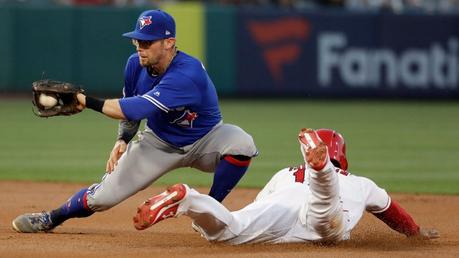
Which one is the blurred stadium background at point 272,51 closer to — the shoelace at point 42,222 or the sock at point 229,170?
the sock at point 229,170

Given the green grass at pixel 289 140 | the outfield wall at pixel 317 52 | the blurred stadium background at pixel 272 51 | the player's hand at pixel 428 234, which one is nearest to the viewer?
the player's hand at pixel 428 234

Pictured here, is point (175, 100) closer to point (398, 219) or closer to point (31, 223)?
point (31, 223)

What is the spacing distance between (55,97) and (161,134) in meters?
0.85

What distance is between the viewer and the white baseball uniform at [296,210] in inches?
221

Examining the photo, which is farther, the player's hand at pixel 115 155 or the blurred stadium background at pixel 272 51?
the blurred stadium background at pixel 272 51

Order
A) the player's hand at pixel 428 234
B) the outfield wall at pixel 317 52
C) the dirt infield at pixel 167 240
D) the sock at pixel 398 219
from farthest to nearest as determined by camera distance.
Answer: the outfield wall at pixel 317 52
the player's hand at pixel 428 234
the sock at pixel 398 219
the dirt infield at pixel 167 240

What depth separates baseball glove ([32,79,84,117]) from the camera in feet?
19.3

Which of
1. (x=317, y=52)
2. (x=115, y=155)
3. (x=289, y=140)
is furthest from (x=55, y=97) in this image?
(x=317, y=52)

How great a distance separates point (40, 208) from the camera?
7883 millimetres

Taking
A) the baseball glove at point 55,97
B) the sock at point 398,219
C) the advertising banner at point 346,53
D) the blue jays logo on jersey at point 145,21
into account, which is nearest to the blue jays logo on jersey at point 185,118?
the blue jays logo on jersey at point 145,21

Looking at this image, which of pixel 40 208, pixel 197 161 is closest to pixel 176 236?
pixel 197 161

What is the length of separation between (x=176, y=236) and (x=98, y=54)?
42.5 ft

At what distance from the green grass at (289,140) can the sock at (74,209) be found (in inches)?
130

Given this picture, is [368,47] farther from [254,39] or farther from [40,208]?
[40,208]
